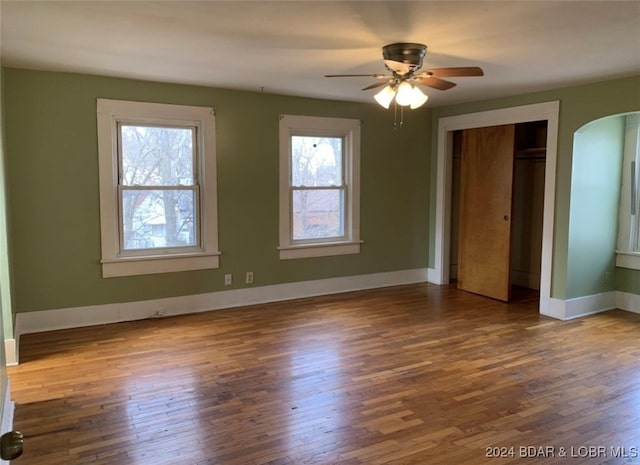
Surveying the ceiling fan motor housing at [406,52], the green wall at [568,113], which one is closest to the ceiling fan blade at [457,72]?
the ceiling fan motor housing at [406,52]

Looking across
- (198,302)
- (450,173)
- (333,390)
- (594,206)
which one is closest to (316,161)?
(450,173)

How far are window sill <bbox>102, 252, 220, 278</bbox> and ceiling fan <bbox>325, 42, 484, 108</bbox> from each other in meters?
2.52

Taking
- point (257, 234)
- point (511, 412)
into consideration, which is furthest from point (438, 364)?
point (257, 234)

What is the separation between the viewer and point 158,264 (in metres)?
4.80

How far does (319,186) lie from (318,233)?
1.82 feet

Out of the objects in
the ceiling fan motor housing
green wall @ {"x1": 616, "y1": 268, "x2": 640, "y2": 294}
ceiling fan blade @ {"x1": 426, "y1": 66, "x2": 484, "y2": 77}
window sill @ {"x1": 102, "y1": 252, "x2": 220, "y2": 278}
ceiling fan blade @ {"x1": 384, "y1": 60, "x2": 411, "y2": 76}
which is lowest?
green wall @ {"x1": 616, "y1": 268, "x2": 640, "y2": 294}

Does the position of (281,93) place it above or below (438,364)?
above

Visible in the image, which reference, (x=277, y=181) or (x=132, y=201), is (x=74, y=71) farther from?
(x=277, y=181)

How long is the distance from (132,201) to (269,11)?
2.75 m

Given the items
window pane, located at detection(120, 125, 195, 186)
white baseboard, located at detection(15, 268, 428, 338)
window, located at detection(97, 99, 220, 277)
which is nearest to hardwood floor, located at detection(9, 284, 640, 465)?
white baseboard, located at detection(15, 268, 428, 338)

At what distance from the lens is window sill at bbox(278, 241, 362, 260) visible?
551 cm

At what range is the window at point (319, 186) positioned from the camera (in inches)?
215

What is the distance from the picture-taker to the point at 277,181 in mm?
5359

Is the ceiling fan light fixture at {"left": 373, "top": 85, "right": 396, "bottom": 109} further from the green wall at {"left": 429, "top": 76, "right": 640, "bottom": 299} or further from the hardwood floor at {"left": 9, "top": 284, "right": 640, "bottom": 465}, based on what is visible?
the green wall at {"left": 429, "top": 76, "right": 640, "bottom": 299}
